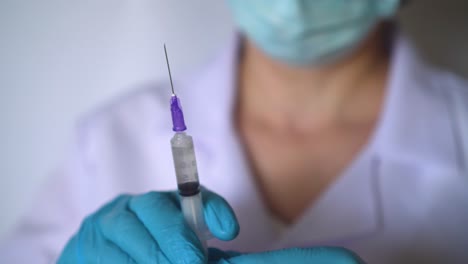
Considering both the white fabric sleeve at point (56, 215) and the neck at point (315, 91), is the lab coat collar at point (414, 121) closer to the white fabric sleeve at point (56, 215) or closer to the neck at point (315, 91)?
the neck at point (315, 91)

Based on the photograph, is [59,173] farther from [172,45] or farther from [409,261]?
[409,261]

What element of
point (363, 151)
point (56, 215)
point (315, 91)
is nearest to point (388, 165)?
point (363, 151)

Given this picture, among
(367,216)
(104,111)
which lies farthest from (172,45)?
(367,216)

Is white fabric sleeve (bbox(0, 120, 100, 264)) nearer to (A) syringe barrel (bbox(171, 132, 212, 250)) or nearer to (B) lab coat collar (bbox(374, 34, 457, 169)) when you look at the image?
(A) syringe barrel (bbox(171, 132, 212, 250))

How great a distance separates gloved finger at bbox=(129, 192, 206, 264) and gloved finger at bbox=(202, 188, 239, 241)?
0.02m

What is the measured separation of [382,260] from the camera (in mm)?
695

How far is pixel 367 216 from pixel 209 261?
0.31 metres

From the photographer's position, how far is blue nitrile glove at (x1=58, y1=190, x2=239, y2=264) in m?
0.47

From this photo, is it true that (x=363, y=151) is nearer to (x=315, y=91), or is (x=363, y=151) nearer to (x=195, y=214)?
(x=315, y=91)

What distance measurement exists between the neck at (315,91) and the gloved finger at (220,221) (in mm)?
409

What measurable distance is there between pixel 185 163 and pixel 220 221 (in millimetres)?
71

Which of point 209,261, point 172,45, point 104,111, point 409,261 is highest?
point 172,45

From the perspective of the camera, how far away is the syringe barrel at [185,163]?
1.51ft

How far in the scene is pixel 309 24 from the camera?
2.39 ft
